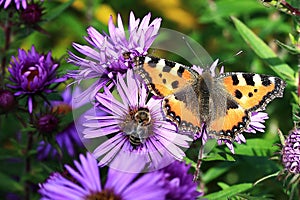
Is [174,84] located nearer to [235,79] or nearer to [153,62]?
[153,62]

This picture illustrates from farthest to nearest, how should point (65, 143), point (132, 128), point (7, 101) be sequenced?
point (65, 143), point (7, 101), point (132, 128)

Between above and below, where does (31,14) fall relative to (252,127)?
above

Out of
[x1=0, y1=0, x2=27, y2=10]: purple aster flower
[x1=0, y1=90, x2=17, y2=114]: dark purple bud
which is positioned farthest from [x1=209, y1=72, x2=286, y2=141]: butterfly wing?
[x1=0, y1=0, x2=27, y2=10]: purple aster flower

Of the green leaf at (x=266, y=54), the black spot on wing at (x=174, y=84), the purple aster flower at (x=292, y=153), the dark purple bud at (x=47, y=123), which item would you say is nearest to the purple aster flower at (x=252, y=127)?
the purple aster flower at (x=292, y=153)

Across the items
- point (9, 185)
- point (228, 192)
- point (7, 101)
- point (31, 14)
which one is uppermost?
point (31, 14)

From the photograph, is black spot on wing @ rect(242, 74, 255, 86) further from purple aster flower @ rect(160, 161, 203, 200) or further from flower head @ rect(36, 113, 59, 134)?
flower head @ rect(36, 113, 59, 134)

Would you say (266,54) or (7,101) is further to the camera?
(266,54)

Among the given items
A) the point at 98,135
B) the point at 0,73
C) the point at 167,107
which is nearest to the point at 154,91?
the point at 167,107

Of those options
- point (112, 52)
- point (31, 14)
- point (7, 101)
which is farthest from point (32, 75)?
point (112, 52)
